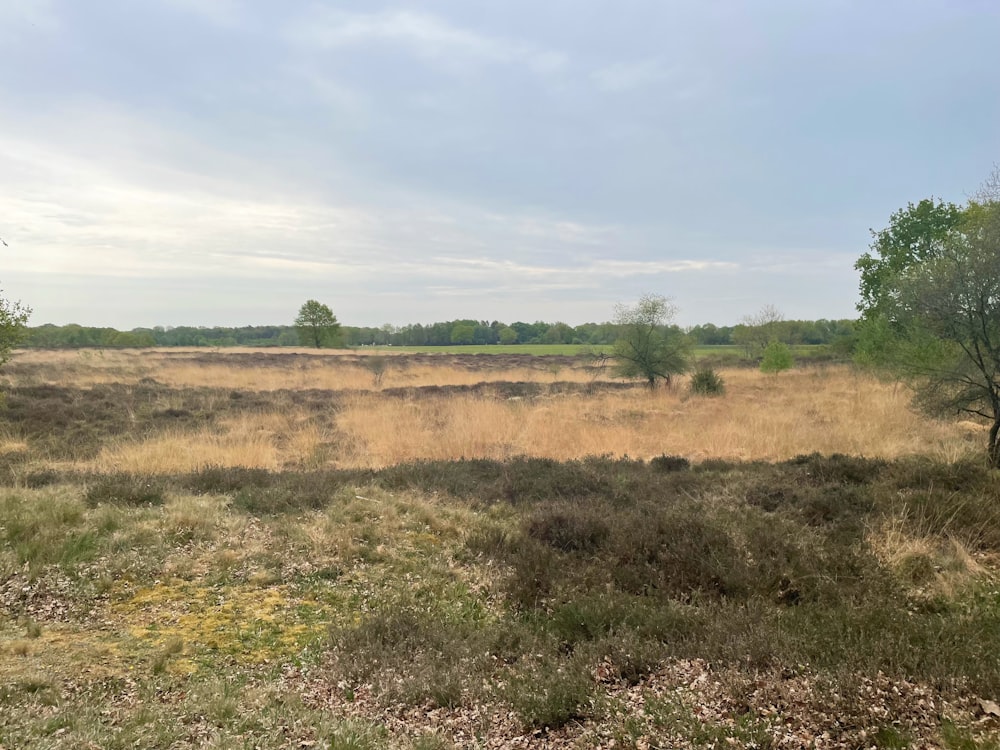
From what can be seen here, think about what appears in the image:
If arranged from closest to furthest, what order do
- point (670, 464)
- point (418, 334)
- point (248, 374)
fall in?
point (670, 464) → point (248, 374) → point (418, 334)

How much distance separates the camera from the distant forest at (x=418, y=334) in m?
73.9

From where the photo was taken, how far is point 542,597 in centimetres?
511

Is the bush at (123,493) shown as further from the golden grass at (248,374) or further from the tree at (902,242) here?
the tree at (902,242)

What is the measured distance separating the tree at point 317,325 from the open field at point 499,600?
5589cm

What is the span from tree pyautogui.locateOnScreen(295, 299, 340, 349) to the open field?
55889 mm

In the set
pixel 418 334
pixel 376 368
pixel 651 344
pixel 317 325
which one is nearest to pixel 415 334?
pixel 418 334

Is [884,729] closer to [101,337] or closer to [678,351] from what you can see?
[678,351]

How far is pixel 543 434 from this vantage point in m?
14.4

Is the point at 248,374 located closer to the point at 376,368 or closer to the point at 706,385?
the point at 376,368

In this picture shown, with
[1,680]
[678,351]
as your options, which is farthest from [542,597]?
[678,351]

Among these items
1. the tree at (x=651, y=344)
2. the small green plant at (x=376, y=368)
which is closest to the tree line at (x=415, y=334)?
the small green plant at (x=376, y=368)

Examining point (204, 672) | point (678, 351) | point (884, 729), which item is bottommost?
point (204, 672)

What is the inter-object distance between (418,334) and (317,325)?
134 ft

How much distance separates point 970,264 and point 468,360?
4493cm
